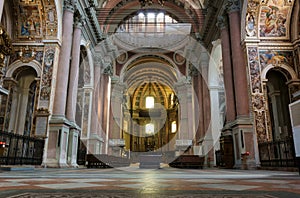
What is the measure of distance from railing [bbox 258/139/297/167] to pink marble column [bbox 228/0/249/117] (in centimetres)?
145

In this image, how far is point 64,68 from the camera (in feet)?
32.3

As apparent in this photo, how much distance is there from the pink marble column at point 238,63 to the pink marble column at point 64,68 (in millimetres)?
6465

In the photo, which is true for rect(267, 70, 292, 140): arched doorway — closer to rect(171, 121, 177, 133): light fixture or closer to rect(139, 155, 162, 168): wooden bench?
rect(139, 155, 162, 168): wooden bench

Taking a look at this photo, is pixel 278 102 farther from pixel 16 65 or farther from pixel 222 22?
pixel 16 65

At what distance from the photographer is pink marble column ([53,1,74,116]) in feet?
31.0

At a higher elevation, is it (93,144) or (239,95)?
(239,95)

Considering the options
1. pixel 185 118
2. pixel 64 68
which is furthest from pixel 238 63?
pixel 185 118

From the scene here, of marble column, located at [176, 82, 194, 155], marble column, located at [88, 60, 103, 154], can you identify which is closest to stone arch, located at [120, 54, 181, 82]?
marble column, located at [176, 82, 194, 155]

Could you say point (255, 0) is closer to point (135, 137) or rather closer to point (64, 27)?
point (64, 27)

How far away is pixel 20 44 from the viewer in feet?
33.8

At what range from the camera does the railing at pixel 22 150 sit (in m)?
7.70

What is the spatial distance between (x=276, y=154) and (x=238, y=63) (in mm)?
3648

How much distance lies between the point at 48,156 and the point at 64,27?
16.3 ft

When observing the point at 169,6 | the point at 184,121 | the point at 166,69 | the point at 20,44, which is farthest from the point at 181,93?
the point at 20,44
